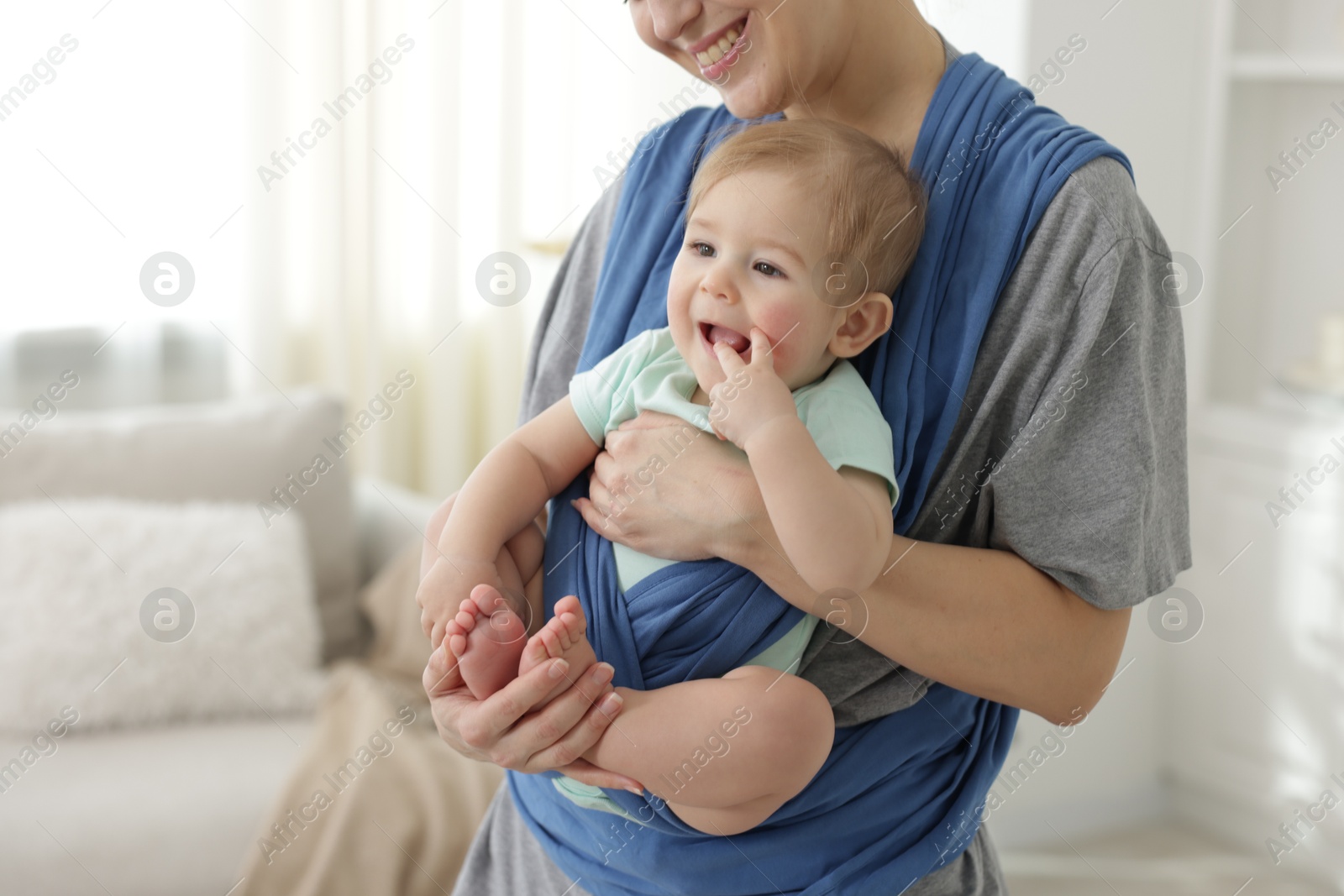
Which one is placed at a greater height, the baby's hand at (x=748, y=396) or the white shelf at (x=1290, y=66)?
the baby's hand at (x=748, y=396)

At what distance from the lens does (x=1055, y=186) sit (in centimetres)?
83

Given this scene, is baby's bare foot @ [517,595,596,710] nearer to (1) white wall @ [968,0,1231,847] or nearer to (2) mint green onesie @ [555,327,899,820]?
(2) mint green onesie @ [555,327,899,820]

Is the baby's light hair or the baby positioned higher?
the baby's light hair

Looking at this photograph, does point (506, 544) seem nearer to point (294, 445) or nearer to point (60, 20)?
point (294, 445)

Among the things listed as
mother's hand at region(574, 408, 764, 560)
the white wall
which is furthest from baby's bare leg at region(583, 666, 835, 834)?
the white wall

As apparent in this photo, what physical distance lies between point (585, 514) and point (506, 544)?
88mm

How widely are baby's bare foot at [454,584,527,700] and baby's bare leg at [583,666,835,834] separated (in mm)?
94

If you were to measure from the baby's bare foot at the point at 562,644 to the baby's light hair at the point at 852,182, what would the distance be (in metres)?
0.34

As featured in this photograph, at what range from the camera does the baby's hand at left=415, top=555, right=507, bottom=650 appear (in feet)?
2.89

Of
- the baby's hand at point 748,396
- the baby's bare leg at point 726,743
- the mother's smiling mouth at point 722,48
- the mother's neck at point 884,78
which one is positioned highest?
the mother's smiling mouth at point 722,48

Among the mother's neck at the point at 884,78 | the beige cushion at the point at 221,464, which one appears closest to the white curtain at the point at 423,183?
the beige cushion at the point at 221,464

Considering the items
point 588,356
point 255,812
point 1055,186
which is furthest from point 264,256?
point 1055,186

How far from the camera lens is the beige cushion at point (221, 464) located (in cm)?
240

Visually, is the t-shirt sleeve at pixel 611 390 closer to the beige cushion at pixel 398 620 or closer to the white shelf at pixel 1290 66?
the beige cushion at pixel 398 620
